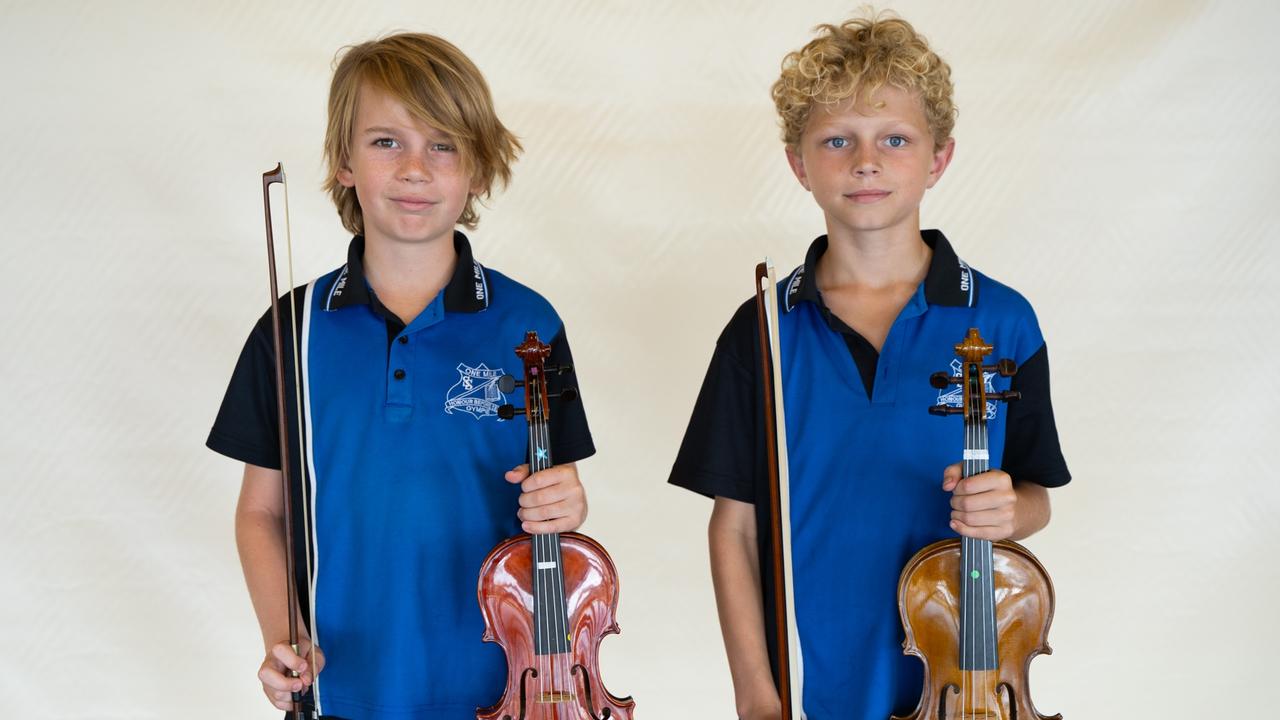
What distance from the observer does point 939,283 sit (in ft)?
5.95

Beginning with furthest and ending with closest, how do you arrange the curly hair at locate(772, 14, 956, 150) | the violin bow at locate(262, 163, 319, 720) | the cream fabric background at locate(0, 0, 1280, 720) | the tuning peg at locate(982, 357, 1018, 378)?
the cream fabric background at locate(0, 0, 1280, 720), the curly hair at locate(772, 14, 956, 150), the violin bow at locate(262, 163, 319, 720), the tuning peg at locate(982, 357, 1018, 378)

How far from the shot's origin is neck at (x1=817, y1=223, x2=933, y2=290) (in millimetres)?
1842

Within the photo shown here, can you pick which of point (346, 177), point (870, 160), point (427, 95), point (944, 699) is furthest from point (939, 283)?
point (346, 177)

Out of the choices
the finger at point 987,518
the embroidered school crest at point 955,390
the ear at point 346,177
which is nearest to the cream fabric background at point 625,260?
the ear at point 346,177

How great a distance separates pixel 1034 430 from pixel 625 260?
45.6 inches

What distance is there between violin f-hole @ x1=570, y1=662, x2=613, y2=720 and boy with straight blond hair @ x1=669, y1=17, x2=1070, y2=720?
0.19 metres

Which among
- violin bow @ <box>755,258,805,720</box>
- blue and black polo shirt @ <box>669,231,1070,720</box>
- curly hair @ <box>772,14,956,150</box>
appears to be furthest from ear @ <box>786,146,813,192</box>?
violin bow @ <box>755,258,805,720</box>

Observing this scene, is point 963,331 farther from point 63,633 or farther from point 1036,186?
point 63,633

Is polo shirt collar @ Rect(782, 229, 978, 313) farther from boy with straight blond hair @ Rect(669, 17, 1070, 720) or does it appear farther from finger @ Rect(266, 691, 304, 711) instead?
finger @ Rect(266, 691, 304, 711)

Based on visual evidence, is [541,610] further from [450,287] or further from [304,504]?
[450,287]

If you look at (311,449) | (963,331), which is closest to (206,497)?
(311,449)

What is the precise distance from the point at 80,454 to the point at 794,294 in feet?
5.52

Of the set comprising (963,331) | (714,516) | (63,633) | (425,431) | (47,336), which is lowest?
(63,633)

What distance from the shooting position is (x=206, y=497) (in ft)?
9.12
